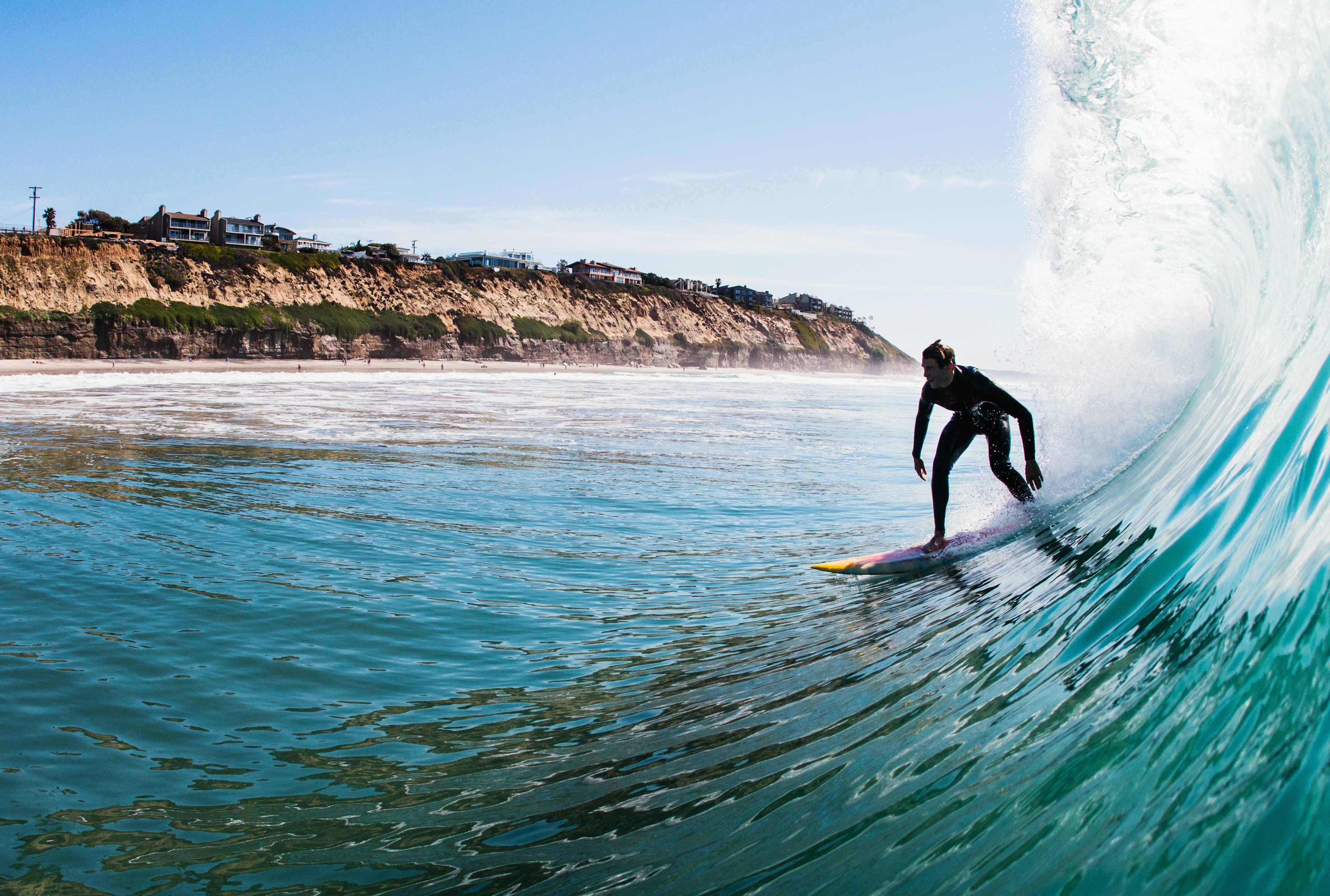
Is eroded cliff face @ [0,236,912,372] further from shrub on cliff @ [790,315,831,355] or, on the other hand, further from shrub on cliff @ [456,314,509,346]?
shrub on cliff @ [456,314,509,346]

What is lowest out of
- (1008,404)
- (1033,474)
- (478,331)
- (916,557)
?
(916,557)

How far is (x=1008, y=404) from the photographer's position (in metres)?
6.35

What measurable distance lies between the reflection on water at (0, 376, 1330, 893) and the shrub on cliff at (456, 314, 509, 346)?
76.6 m

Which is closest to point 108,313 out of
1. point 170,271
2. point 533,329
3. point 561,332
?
point 170,271

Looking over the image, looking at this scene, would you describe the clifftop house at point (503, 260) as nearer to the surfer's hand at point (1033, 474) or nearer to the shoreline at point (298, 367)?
the shoreline at point (298, 367)

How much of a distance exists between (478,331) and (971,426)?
82.2 meters

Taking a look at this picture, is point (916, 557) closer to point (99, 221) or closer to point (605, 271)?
point (99, 221)

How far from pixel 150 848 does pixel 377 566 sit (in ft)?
14.2

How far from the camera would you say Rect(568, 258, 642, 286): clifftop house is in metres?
134

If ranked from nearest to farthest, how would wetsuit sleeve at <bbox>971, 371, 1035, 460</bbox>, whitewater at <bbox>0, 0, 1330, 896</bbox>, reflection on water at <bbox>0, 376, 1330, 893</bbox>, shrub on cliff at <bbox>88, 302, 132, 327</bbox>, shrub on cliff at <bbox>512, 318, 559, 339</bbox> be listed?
1. reflection on water at <bbox>0, 376, 1330, 893</bbox>
2. whitewater at <bbox>0, 0, 1330, 896</bbox>
3. wetsuit sleeve at <bbox>971, 371, 1035, 460</bbox>
4. shrub on cliff at <bbox>88, 302, 132, 327</bbox>
5. shrub on cliff at <bbox>512, 318, 559, 339</bbox>

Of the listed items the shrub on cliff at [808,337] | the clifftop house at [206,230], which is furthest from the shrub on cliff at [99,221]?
the shrub on cliff at [808,337]

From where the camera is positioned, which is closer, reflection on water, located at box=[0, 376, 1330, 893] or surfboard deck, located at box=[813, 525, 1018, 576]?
reflection on water, located at box=[0, 376, 1330, 893]

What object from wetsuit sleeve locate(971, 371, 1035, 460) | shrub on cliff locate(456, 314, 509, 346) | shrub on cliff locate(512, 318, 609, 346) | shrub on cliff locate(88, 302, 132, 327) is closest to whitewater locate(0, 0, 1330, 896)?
wetsuit sleeve locate(971, 371, 1035, 460)

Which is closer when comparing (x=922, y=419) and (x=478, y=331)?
(x=922, y=419)
